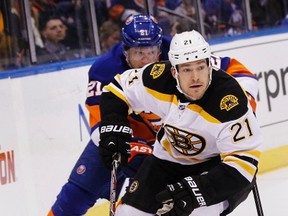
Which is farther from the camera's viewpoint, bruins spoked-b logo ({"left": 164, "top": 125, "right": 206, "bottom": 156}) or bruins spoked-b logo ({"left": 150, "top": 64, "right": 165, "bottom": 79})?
bruins spoked-b logo ({"left": 150, "top": 64, "right": 165, "bottom": 79})

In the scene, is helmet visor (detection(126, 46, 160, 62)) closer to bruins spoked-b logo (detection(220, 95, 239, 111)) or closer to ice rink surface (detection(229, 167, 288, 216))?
bruins spoked-b logo (detection(220, 95, 239, 111))

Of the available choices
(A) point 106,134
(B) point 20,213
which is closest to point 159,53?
(A) point 106,134

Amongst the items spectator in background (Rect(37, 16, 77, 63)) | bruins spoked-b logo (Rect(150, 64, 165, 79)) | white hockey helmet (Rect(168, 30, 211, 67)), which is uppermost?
spectator in background (Rect(37, 16, 77, 63))

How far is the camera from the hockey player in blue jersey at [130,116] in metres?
3.77

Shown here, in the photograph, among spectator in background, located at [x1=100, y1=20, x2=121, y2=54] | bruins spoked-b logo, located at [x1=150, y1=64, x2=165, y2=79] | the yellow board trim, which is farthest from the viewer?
the yellow board trim

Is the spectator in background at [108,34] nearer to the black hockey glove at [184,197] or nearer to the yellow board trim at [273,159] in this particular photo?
the yellow board trim at [273,159]

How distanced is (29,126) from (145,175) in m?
1.50

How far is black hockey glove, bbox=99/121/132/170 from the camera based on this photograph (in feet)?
11.1

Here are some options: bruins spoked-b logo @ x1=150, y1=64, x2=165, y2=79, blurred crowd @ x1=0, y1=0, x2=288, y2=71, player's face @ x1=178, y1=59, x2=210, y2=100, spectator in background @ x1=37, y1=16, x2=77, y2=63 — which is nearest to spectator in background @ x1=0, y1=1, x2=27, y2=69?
blurred crowd @ x1=0, y1=0, x2=288, y2=71

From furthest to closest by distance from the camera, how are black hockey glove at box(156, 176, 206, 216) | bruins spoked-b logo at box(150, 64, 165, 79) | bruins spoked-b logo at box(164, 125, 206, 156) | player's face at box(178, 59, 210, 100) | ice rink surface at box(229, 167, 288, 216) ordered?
ice rink surface at box(229, 167, 288, 216)
bruins spoked-b logo at box(150, 64, 165, 79)
bruins spoked-b logo at box(164, 125, 206, 156)
player's face at box(178, 59, 210, 100)
black hockey glove at box(156, 176, 206, 216)

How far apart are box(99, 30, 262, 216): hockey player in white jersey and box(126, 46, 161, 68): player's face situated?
0.28 metres

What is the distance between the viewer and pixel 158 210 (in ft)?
10.3

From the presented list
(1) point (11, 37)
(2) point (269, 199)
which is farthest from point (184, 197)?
(1) point (11, 37)

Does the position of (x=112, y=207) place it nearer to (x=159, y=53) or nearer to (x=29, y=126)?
(x=159, y=53)
